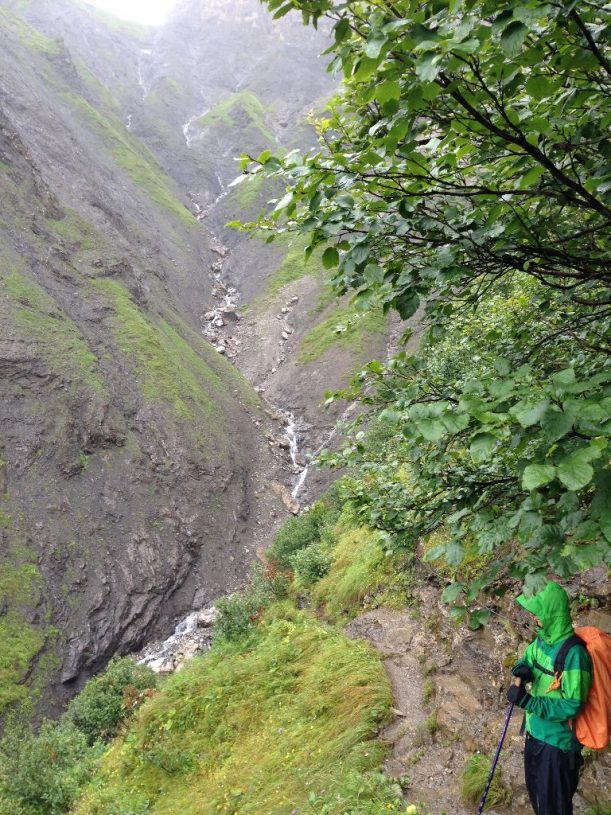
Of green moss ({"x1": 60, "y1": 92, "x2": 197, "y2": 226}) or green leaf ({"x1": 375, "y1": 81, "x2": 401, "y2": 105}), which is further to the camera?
green moss ({"x1": 60, "y1": 92, "x2": 197, "y2": 226})

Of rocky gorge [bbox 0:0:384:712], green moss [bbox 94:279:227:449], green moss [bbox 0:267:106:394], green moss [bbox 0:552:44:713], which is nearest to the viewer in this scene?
green moss [bbox 0:552:44:713]

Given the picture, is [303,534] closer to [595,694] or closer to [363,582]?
[363,582]

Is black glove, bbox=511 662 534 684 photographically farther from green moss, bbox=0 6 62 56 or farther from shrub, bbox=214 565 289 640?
green moss, bbox=0 6 62 56

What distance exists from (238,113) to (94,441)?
3324 inches

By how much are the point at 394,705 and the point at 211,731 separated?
11.7 ft

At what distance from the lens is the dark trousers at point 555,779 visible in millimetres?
4043

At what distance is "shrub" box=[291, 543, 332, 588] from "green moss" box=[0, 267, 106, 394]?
18.9m

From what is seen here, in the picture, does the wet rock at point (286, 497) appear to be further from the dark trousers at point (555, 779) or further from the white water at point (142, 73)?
the white water at point (142, 73)

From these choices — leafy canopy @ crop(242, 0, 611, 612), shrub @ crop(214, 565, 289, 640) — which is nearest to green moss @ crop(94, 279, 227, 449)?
shrub @ crop(214, 565, 289, 640)

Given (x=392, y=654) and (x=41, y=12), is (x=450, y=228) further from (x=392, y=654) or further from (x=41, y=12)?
(x=41, y=12)

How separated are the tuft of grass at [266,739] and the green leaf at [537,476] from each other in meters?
5.48

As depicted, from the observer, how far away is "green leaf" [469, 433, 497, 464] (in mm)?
1883

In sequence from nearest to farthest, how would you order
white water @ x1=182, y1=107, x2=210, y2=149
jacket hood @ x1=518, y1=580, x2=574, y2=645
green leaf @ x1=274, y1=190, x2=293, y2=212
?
green leaf @ x1=274, y1=190, x2=293, y2=212
jacket hood @ x1=518, y1=580, x2=574, y2=645
white water @ x1=182, y1=107, x2=210, y2=149

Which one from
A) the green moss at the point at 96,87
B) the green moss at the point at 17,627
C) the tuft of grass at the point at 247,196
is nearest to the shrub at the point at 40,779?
the green moss at the point at 17,627
